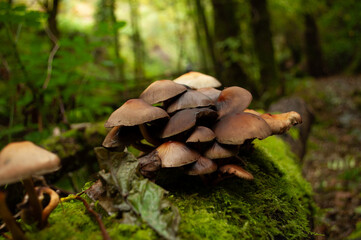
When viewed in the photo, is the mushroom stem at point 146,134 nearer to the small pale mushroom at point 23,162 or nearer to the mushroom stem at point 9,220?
the small pale mushroom at point 23,162

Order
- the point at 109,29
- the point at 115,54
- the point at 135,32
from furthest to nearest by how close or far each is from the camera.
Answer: the point at 135,32 → the point at 115,54 → the point at 109,29

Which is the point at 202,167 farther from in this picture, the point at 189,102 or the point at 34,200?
the point at 34,200

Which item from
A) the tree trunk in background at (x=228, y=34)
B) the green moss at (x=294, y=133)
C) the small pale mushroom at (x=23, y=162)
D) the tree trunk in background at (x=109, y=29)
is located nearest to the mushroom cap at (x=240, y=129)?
the small pale mushroom at (x=23, y=162)

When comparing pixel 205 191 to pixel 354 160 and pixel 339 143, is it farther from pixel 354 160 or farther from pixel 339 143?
pixel 339 143

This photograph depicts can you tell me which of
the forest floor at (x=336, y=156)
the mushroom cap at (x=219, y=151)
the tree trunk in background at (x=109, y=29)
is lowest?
the forest floor at (x=336, y=156)

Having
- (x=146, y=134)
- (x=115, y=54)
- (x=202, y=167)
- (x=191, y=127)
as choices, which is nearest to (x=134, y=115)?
(x=146, y=134)
